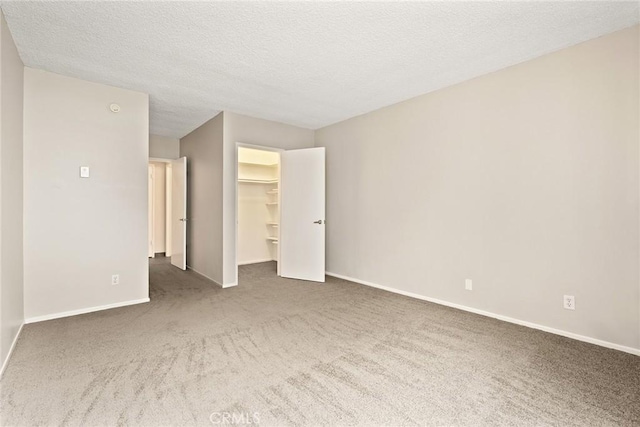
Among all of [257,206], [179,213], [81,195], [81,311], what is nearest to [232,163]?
[81,195]

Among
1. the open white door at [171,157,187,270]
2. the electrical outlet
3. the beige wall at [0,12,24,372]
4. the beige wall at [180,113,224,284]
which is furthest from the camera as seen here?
the open white door at [171,157,187,270]

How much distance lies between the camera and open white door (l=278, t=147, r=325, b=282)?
457cm

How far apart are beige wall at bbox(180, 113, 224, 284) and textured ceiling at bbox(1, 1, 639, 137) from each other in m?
1.11

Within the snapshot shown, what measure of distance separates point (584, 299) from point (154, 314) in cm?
399

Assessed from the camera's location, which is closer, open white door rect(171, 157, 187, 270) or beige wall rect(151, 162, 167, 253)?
open white door rect(171, 157, 187, 270)

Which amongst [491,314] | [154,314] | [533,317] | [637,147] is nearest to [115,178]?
[154,314]

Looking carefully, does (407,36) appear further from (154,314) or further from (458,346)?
(154,314)

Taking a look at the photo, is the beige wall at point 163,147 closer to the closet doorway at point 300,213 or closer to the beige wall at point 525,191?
the closet doorway at point 300,213

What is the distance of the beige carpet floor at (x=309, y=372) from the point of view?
1.58 meters

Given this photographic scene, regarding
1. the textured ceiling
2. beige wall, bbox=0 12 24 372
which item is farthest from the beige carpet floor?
the textured ceiling

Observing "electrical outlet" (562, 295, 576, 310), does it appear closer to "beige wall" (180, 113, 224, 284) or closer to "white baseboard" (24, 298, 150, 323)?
"beige wall" (180, 113, 224, 284)

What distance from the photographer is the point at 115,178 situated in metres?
3.34

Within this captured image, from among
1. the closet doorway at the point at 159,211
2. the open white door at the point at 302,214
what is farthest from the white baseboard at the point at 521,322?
the closet doorway at the point at 159,211

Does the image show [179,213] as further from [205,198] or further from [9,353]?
[9,353]
